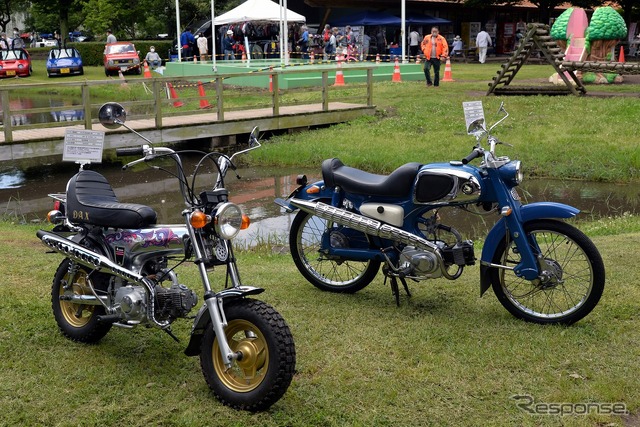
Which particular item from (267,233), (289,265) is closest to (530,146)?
(267,233)

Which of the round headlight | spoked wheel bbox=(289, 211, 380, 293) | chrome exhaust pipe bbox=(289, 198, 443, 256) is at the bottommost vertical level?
spoked wheel bbox=(289, 211, 380, 293)

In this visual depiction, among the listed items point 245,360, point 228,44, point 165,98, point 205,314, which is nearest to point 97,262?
point 205,314

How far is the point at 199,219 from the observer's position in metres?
4.23

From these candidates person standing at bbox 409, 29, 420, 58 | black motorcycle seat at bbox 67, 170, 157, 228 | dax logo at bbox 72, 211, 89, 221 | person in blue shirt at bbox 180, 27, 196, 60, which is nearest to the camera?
black motorcycle seat at bbox 67, 170, 157, 228

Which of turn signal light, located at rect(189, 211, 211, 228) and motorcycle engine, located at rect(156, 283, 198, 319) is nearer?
turn signal light, located at rect(189, 211, 211, 228)

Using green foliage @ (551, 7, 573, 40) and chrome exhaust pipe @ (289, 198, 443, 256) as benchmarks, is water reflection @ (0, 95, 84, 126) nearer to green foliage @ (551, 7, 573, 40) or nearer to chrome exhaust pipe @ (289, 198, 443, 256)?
green foliage @ (551, 7, 573, 40)

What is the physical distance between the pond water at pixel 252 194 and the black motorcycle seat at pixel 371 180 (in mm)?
3524

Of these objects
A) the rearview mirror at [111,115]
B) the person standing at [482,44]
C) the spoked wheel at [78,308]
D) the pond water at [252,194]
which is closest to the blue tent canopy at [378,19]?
the person standing at [482,44]

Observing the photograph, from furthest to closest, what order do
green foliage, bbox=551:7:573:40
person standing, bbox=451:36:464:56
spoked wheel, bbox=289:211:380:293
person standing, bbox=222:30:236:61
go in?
person standing, bbox=451:36:464:56
person standing, bbox=222:30:236:61
green foliage, bbox=551:7:573:40
spoked wheel, bbox=289:211:380:293

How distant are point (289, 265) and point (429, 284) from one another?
1.62m

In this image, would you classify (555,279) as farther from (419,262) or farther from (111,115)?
(111,115)

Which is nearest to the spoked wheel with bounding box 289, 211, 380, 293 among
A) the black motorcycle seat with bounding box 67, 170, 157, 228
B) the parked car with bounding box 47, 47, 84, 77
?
the black motorcycle seat with bounding box 67, 170, 157, 228

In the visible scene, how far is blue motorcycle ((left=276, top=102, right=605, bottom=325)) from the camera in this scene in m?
5.43

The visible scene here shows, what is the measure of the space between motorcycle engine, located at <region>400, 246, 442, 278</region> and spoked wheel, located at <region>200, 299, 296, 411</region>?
1.76 meters
